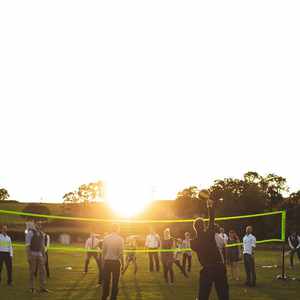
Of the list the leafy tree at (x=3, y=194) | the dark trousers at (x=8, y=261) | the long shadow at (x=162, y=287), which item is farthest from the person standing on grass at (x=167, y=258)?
the leafy tree at (x=3, y=194)

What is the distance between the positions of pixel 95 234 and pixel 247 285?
21.8ft

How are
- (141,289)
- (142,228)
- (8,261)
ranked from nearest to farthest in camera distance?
(141,289), (8,261), (142,228)

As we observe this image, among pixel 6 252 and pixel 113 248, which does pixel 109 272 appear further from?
pixel 6 252

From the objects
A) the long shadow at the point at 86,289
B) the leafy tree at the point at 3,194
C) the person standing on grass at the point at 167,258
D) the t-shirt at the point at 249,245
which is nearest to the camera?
the long shadow at the point at 86,289

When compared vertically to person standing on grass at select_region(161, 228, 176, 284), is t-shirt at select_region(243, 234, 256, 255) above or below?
above

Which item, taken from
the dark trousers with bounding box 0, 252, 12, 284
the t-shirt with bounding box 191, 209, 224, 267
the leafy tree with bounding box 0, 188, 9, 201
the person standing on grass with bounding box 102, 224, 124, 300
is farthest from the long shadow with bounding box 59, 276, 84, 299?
the leafy tree with bounding box 0, 188, 9, 201

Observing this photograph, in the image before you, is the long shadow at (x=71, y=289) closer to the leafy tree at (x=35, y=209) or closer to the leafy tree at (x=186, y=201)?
the leafy tree at (x=186, y=201)

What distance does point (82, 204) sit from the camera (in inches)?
5778

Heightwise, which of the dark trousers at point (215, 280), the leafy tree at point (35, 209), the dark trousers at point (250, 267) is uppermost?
the leafy tree at point (35, 209)

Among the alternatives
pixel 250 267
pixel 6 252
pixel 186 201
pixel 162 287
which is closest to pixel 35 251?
pixel 6 252

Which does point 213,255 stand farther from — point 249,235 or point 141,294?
point 249,235

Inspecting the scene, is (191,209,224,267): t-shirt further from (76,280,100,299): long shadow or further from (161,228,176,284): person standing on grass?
(161,228,176,284): person standing on grass

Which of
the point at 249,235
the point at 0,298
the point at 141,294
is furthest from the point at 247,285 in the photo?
the point at 0,298

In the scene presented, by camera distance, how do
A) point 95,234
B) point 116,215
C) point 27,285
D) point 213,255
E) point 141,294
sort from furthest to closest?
point 116,215, point 95,234, point 27,285, point 141,294, point 213,255
